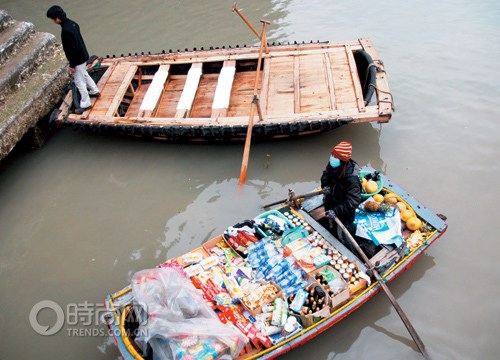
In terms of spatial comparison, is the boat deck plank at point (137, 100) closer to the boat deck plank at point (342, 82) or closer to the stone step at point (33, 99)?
the stone step at point (33, 99)

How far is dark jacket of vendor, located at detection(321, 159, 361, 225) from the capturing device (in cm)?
538

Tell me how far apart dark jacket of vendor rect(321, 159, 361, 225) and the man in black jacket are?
5366 millimetres

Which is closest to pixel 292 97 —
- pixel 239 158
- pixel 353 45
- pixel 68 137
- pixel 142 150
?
pixel 239 158

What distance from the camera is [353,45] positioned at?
8.96m

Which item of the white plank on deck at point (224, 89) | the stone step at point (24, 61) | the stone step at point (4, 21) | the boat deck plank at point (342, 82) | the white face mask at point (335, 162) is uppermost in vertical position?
the stone step at point (4, 21)

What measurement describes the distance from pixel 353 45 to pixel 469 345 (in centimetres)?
639

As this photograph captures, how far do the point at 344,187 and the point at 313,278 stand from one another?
1.30 m

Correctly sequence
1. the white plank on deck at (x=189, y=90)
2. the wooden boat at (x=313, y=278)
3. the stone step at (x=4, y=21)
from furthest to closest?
1. the stone step at (x=4, y=21)
2. the white plank on deck at (x=189, y=90)
3. the wooden boat at (x=313, y=278)

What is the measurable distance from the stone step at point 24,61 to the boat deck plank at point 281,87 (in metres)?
5.25

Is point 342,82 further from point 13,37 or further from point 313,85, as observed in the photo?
point 13,37

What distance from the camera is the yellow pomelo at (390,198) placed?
6180mm

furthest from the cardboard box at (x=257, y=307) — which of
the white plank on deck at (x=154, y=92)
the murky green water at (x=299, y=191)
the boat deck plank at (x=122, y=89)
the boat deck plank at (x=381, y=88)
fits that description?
the boat deck plank at (x=122, y=89)

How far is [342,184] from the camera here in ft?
18.0

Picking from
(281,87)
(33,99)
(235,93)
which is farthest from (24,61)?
(281,87)
